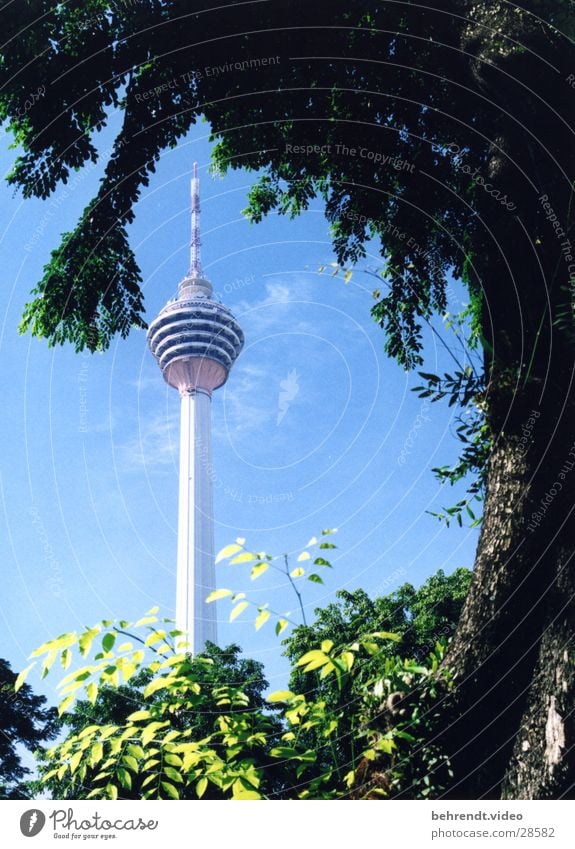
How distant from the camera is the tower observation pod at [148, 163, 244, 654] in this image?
59.9 meters

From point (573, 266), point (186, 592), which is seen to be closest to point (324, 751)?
point (573, 266)

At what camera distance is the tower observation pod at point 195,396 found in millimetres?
59906

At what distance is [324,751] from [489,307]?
11.1 ft

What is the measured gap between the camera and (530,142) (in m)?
5.61

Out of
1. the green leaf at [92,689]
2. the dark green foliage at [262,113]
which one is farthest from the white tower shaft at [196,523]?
the green leaf at [92,689]

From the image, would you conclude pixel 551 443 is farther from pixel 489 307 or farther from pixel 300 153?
pixel 300 153

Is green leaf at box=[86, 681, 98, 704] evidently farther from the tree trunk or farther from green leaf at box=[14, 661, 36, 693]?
the tree trunk

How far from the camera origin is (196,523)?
61875mm

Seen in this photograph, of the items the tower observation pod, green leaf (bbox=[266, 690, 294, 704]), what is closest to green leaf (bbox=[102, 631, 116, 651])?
green leaf (bbox=[266, 690, 294, 704])

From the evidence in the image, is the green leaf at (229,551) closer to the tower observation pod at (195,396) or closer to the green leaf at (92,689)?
the green leaf at (92,689)
